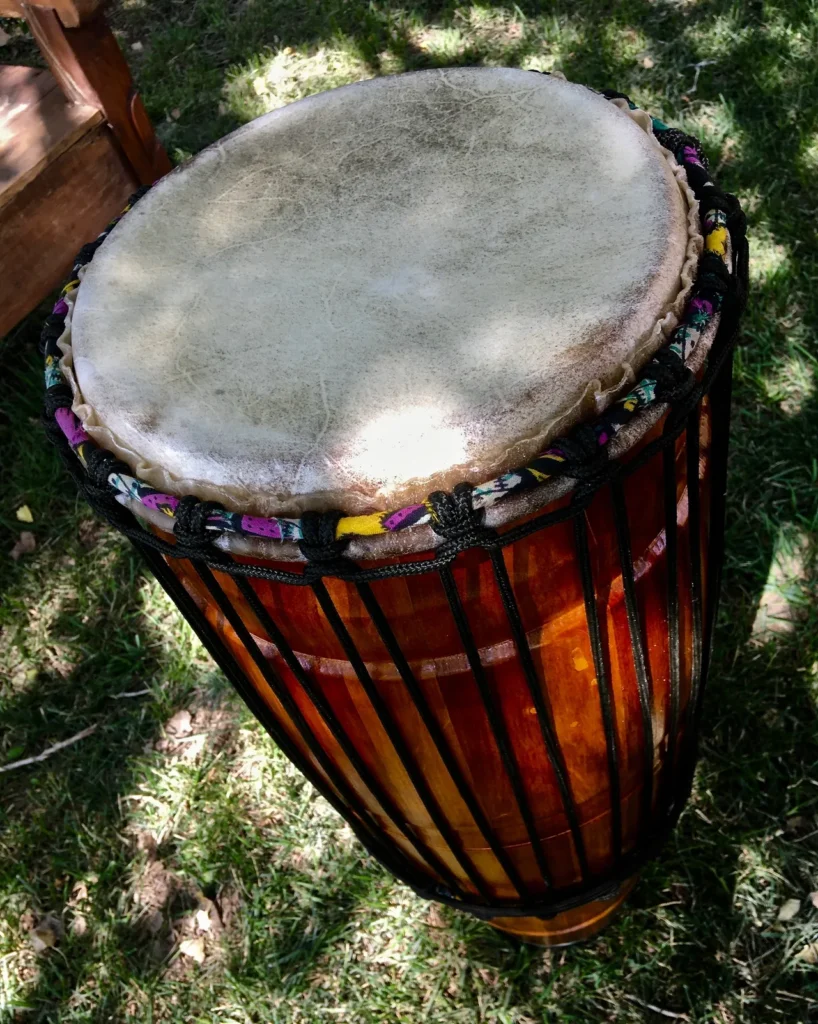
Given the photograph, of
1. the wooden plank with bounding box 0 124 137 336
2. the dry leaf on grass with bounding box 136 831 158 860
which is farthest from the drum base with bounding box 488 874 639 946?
the wooden plank with bounding box 0 124 137 336

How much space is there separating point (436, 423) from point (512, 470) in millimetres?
81

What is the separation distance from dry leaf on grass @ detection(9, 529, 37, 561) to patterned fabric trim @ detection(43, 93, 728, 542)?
1399mm

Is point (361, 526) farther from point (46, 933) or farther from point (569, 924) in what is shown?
point (46, 933)

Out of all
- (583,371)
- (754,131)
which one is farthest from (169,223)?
(754,131)

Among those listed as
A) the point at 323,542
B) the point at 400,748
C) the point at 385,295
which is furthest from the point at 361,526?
the point at 400,748

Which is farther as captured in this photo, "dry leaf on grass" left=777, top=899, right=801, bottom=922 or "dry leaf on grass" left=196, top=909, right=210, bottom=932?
"dry leaf on grass" left=196, top=909, right=210, bottom=932

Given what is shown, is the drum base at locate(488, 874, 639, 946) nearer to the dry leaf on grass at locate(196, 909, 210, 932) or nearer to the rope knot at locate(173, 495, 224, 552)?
the dry leaf on grass at locate(196, 909, 210, 932)

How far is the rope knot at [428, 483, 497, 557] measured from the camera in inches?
31.1

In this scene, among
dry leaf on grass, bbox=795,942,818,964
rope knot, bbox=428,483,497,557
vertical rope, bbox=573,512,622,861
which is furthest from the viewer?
Answer: dry leaf on grass, bbox=795,942,818,964

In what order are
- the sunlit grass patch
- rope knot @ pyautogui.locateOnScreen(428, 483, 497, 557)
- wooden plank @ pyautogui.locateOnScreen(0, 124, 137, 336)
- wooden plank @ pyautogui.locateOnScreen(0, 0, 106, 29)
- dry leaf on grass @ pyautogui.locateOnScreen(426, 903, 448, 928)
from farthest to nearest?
the sunlit grass patch → wooden plank @ pyautogui.locateOnScreen(0, 124, 137, 336) → wooden plank @ pyautogui.locateOnScreen(0, 0, 106, 29) → dry leaf on grass @ pyautogui.locateOnScreen(426, 903, 448, 928) → rope knot @ pyautogui.locateOnScreen(428, 483, 497, 557)

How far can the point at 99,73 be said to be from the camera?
206 centimetres

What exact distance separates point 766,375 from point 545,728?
135cm

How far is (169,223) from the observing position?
110 cm

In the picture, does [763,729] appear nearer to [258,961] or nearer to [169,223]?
[258,961]
